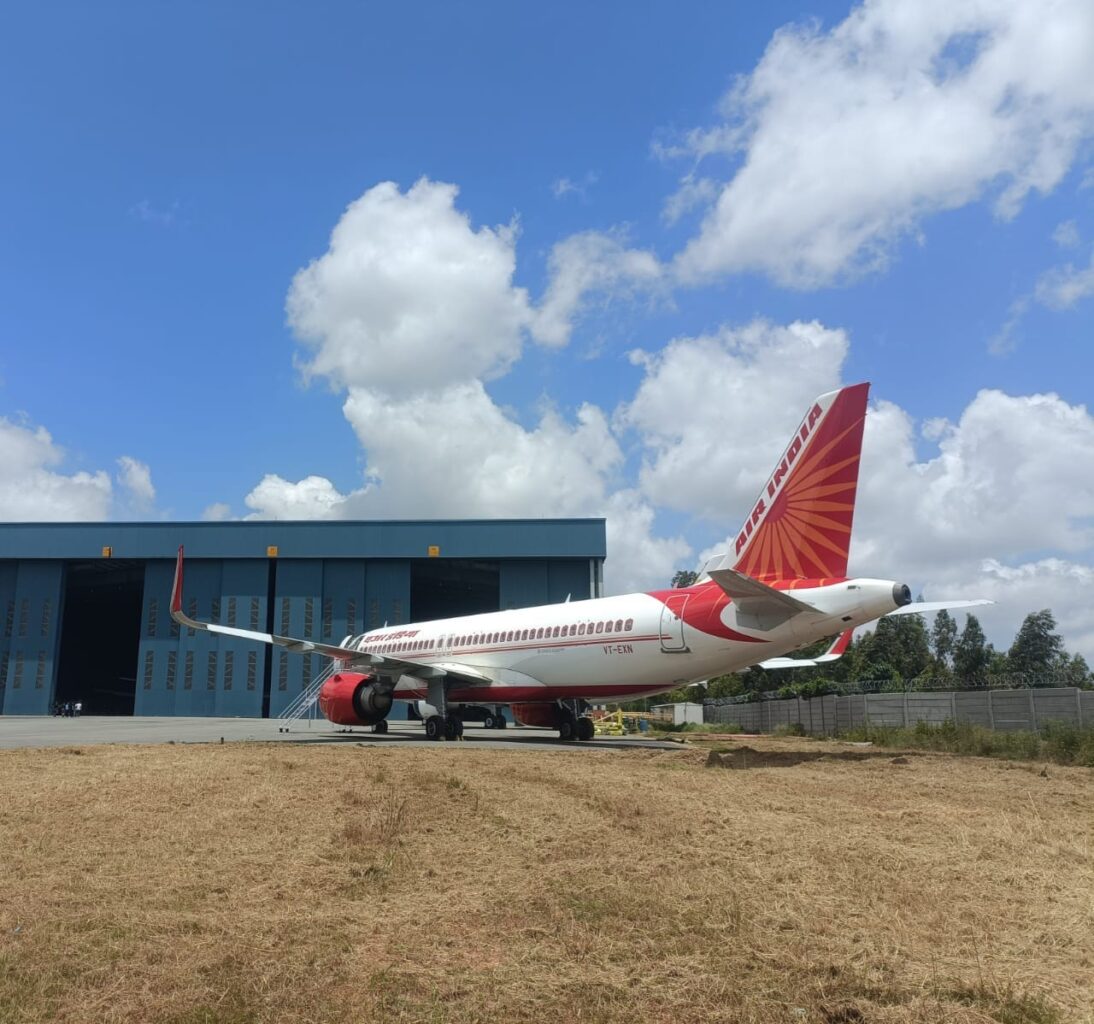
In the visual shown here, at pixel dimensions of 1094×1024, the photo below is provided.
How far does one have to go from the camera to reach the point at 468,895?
566 centimetres

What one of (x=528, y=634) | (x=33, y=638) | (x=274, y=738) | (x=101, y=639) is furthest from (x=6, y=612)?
(x=528, y=634)

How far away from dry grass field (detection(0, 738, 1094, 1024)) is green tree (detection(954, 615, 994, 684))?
77256mm

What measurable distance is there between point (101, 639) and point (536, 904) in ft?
236

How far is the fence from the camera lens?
755 inches

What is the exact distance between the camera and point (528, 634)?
80.7 ft

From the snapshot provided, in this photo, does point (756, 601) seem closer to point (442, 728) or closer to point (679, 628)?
point (679, 628)

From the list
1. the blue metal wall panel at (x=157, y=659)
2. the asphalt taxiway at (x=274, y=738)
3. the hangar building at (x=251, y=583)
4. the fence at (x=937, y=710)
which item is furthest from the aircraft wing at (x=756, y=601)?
the blue metal wall panel at (x=157, y=659)

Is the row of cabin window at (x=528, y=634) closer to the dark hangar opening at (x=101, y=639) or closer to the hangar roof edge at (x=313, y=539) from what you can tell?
the hangar roof edge at (x=313, y=539)

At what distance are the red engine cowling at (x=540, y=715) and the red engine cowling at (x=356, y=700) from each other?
396 centimetres

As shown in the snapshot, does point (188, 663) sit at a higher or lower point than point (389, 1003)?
higher

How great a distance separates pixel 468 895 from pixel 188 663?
46.1 m

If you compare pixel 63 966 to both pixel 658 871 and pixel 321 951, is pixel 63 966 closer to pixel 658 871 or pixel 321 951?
pixel 321 951

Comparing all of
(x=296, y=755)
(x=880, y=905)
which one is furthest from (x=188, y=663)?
(x=880, y=905)

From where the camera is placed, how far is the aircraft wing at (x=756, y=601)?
50.0 feet
